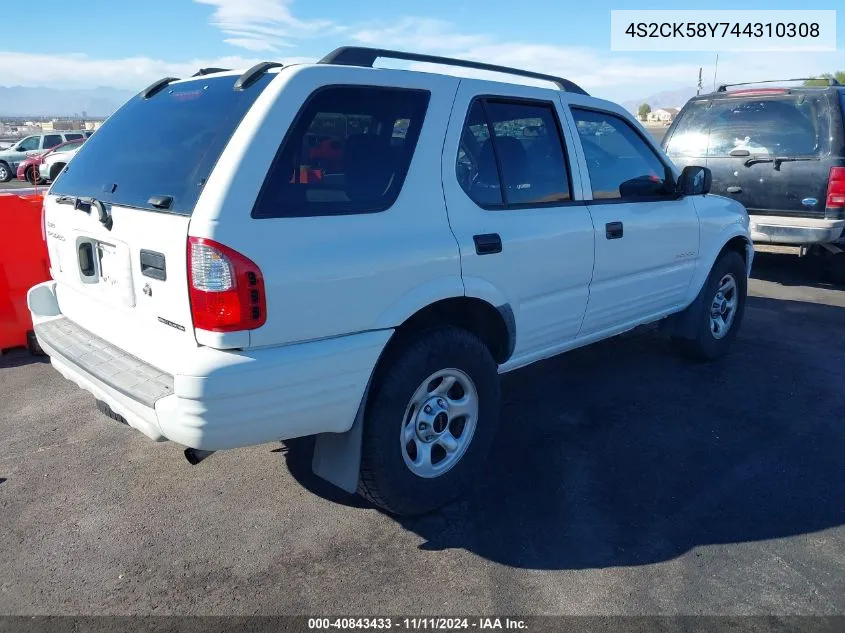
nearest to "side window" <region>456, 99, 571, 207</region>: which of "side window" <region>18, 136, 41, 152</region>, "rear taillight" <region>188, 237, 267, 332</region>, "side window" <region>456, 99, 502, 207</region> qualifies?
"side window" <region>456, 99, 502, 207</region>

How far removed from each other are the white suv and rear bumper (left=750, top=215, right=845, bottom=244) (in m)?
4.23

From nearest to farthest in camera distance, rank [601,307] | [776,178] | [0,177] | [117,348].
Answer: [117,348], [601,307], [776,178], [0,177]

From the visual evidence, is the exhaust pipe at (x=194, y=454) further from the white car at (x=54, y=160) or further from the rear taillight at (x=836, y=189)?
the white car at (x=54, y=160)

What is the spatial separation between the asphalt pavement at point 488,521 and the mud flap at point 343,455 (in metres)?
0.30

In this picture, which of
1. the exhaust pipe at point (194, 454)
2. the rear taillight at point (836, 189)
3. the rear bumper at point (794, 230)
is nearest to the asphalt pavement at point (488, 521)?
the exhaust pipe at point (194, 454)

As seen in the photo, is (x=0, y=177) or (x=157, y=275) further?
(x=0, y=177)

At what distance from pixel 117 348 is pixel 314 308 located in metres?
1.03

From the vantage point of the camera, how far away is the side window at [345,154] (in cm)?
256

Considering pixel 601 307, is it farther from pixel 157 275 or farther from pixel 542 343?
pixel 157 275

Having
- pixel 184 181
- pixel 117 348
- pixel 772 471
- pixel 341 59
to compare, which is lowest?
pixel 772 471

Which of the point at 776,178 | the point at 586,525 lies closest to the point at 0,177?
the point at 776,178

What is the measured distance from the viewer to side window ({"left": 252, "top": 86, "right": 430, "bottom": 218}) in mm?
2561

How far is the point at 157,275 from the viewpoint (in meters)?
2.62

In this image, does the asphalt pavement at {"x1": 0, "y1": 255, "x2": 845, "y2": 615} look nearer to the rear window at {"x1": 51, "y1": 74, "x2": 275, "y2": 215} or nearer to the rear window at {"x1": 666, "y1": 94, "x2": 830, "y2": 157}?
the rear window at {"x1": 51, "y1": 74, "x2": 275, "y2": 215}
